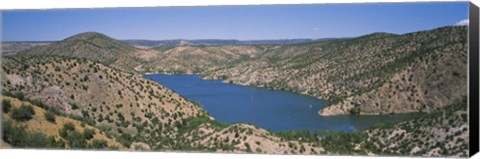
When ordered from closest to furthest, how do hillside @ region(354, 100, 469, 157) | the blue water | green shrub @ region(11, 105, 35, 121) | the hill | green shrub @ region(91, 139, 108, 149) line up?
hillside @ region(354, 100, 469, 157) < green shrub @ region(91, 139, 108, 149) < green shrub @ region(11, 105, 35, 121) < the hill < the blue water

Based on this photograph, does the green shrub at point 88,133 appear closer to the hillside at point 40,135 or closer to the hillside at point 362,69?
the hillside at point 40,135

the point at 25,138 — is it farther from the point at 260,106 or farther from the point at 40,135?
the point at 260,106

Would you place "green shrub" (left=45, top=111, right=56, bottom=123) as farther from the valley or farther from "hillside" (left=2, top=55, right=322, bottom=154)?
"hillside" (left=2, top=55, right=322, bottom=154)

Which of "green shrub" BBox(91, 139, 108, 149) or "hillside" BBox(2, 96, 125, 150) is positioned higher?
"hillside" BBox(2, 96, 125, 150)

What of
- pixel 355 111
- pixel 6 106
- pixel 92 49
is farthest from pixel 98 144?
pixel 355 111

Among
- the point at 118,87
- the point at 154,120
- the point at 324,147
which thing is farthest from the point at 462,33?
the point at 118,87

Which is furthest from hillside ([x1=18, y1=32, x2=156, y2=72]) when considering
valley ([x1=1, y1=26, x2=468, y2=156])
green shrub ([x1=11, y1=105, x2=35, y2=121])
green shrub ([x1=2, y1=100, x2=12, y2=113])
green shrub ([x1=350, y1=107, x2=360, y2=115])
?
green shrub ([x1=350, y1=107, x2=360, y2=115])

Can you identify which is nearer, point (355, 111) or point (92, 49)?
point (92, 49)

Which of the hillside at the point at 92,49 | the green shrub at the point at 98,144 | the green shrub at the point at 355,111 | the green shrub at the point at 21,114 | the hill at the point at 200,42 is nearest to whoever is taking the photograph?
the green shrub at the point at 98,144

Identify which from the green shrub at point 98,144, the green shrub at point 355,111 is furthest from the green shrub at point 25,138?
the green shrub at point 355,111
